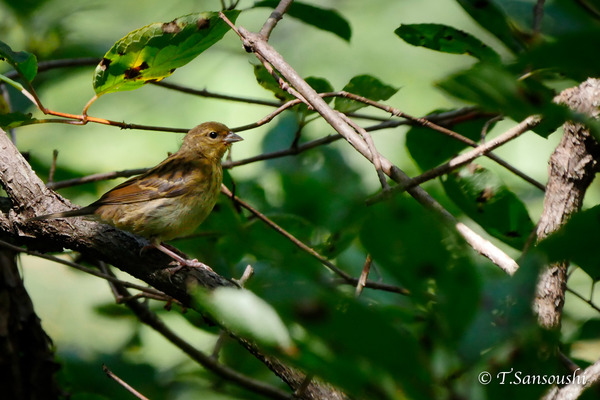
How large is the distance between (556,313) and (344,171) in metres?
2.20

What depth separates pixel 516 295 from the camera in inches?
31.9

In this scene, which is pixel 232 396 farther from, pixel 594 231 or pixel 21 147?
pixel 21 147

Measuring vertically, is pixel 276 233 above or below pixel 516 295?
above

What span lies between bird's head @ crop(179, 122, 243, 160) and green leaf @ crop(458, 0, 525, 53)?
8.04 feet

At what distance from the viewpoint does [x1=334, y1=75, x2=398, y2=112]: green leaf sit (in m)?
2.91

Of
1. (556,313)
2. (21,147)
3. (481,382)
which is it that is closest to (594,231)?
(481,382)

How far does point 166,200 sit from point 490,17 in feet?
7.53

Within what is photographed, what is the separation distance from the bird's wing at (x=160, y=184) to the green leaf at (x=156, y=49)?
5.23 ft

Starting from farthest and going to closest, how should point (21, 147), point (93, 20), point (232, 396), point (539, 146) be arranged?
point (93, 20) < point (21, 147) < point (539, 146) < point (232, 396)

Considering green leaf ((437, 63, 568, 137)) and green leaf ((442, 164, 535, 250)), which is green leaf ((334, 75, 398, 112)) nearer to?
green leaf ((442, 164, 535, 250))

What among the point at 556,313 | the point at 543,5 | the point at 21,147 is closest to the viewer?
the point at 556,313

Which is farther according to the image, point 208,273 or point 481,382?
point 208,273

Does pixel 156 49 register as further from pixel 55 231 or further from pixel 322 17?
pixel 322 17

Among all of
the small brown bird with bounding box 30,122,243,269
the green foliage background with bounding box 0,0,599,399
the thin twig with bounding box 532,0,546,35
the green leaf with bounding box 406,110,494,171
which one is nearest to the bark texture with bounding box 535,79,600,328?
the green foliage background with bounding box 0,0,599,399
